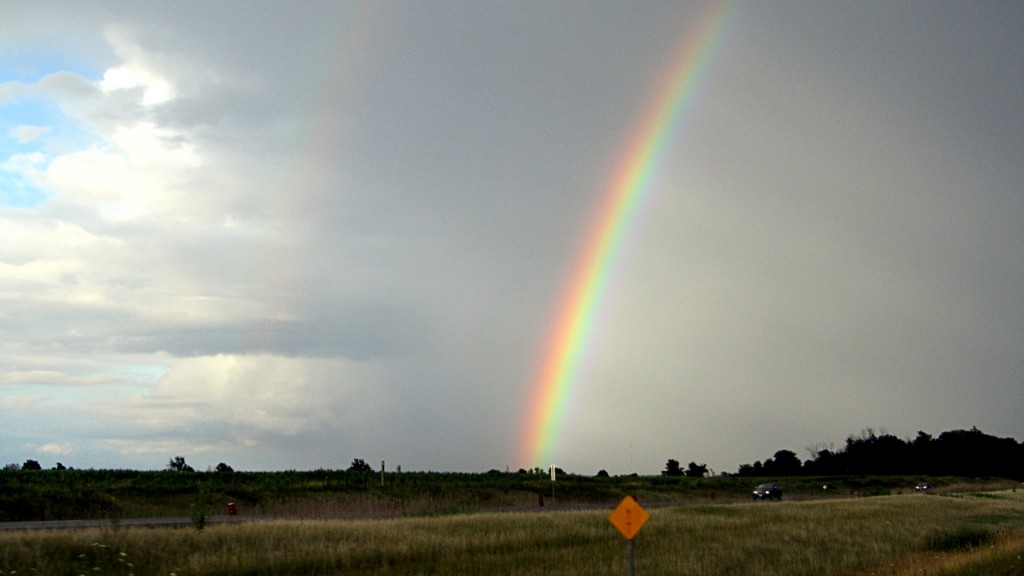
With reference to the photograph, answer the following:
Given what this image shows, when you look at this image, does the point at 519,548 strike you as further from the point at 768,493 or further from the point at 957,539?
the point at 768,493

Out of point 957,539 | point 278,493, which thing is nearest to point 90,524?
point 278,493

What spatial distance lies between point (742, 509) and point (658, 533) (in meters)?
14.5

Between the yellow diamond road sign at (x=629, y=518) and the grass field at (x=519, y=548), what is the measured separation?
7.02 meters

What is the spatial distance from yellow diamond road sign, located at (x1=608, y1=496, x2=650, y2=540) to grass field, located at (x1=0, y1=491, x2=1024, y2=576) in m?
7.02

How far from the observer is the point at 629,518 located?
56.7 ft

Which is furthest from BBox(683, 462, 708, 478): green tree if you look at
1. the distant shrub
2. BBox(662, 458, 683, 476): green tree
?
the distant shrub

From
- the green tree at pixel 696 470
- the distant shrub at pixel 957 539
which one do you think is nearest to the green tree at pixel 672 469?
the green tree at pixel 696 470

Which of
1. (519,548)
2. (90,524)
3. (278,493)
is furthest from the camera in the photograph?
(278,493)

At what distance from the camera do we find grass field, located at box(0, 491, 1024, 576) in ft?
71.9

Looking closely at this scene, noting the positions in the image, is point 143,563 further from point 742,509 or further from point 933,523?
point 933,523

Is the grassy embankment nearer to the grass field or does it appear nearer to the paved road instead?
the paved road

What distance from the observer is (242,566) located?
73.9 feet

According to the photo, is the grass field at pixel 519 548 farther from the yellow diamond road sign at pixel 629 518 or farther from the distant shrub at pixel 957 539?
the yellow diamond road sign at pixel 629 518

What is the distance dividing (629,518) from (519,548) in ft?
40.4
